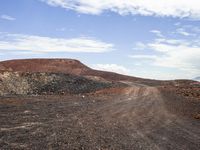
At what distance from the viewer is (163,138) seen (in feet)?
55.2

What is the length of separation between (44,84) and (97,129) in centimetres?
3546

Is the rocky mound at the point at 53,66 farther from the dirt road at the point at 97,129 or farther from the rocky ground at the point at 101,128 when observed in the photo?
the dirt road at the point at 97,129

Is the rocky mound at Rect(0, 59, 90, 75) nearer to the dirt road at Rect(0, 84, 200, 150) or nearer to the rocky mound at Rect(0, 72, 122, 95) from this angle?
the rocky mound at Rect(0, 72, 122, 95)

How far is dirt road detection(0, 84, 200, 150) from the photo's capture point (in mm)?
14703

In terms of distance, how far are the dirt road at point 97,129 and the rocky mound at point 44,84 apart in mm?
21413

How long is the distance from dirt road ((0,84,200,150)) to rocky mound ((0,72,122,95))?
70.3ft

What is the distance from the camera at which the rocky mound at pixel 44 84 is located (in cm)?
4875

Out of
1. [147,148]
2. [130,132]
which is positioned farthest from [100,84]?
[147,148]

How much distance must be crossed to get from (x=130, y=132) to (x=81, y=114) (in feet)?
22.1

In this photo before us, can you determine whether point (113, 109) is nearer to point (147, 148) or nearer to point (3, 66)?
point (147, 148)

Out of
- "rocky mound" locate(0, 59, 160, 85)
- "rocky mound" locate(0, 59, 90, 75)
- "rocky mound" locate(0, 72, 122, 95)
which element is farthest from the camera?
"rocky mound" locate(0, 59, 90, 75)

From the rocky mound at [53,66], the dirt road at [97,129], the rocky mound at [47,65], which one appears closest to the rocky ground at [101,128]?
the dirt road at [97,129]

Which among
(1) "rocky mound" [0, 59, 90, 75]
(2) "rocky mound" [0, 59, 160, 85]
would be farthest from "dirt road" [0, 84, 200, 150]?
(1) "rocky mound" [0, 59, 90, 75]

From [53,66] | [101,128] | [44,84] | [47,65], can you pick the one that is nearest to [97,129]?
[101,128]
